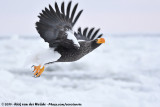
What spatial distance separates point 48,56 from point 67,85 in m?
4.07

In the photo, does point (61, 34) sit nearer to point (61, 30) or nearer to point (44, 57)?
point (61, 30)

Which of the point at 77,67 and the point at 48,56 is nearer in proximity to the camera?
the point at 48,56

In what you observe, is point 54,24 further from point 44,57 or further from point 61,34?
point 44,57

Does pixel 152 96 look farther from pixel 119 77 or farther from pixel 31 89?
pixel 31 89

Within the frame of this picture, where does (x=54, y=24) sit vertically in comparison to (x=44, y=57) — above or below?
above

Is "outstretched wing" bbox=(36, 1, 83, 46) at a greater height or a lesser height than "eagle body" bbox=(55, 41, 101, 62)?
greater

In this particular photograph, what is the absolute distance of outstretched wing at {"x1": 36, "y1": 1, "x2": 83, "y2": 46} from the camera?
562 centimetres

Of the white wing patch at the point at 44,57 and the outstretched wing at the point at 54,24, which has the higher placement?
the outstretched wing at the point at 54,24

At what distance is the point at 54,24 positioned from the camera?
5.66 m

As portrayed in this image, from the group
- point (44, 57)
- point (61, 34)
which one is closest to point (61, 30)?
point (61, 34)

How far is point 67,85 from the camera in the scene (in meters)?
9.82

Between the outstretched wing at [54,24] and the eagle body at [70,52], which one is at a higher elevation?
the outstretched wing at [54,24]

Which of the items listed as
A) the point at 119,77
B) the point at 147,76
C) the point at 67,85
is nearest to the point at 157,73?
the point at 147,76

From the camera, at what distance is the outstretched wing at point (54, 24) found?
221 inches
